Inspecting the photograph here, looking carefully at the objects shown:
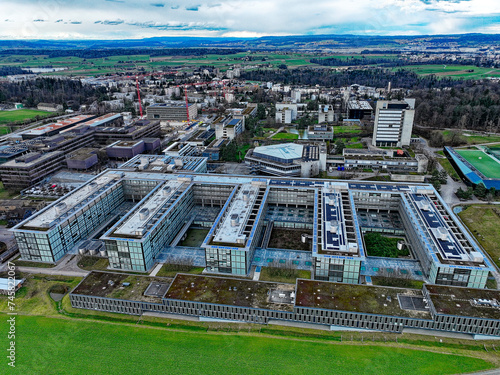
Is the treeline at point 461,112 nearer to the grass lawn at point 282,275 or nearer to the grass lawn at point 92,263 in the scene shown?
the grass lawn at point 282,275

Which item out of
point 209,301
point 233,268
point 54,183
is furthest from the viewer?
point 54,183

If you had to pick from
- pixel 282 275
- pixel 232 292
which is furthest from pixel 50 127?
pixel 282 275

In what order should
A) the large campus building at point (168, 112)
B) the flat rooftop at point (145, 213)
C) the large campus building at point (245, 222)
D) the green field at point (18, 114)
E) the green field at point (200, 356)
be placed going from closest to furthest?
the green field at point (200, 356) < the large campus building at point (245, 222) < the flat rooftop at point (145, 213) < the large campus building at point (168, 112) < the green field at point (18, 114)

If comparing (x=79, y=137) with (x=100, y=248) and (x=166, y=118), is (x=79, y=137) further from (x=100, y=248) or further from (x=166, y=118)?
(x=100, y=248)

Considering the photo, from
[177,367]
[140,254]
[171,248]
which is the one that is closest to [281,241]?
[171,248]

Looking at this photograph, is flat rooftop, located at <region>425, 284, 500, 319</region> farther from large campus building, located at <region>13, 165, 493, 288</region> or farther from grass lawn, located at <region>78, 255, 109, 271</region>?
grass lawn, located at <region>78, 255, 109, 271</region>

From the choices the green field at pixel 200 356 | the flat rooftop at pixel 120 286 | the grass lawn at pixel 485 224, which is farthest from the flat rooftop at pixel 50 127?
the grass lawn at pixel 485 224

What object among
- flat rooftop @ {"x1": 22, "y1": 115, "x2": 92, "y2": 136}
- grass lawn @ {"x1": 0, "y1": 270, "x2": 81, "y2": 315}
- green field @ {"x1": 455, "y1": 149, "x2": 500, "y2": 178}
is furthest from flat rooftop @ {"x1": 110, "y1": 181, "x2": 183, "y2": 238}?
green field @ {"x1": 455, "y1": 149, "x2": 500, "y2": 178}
